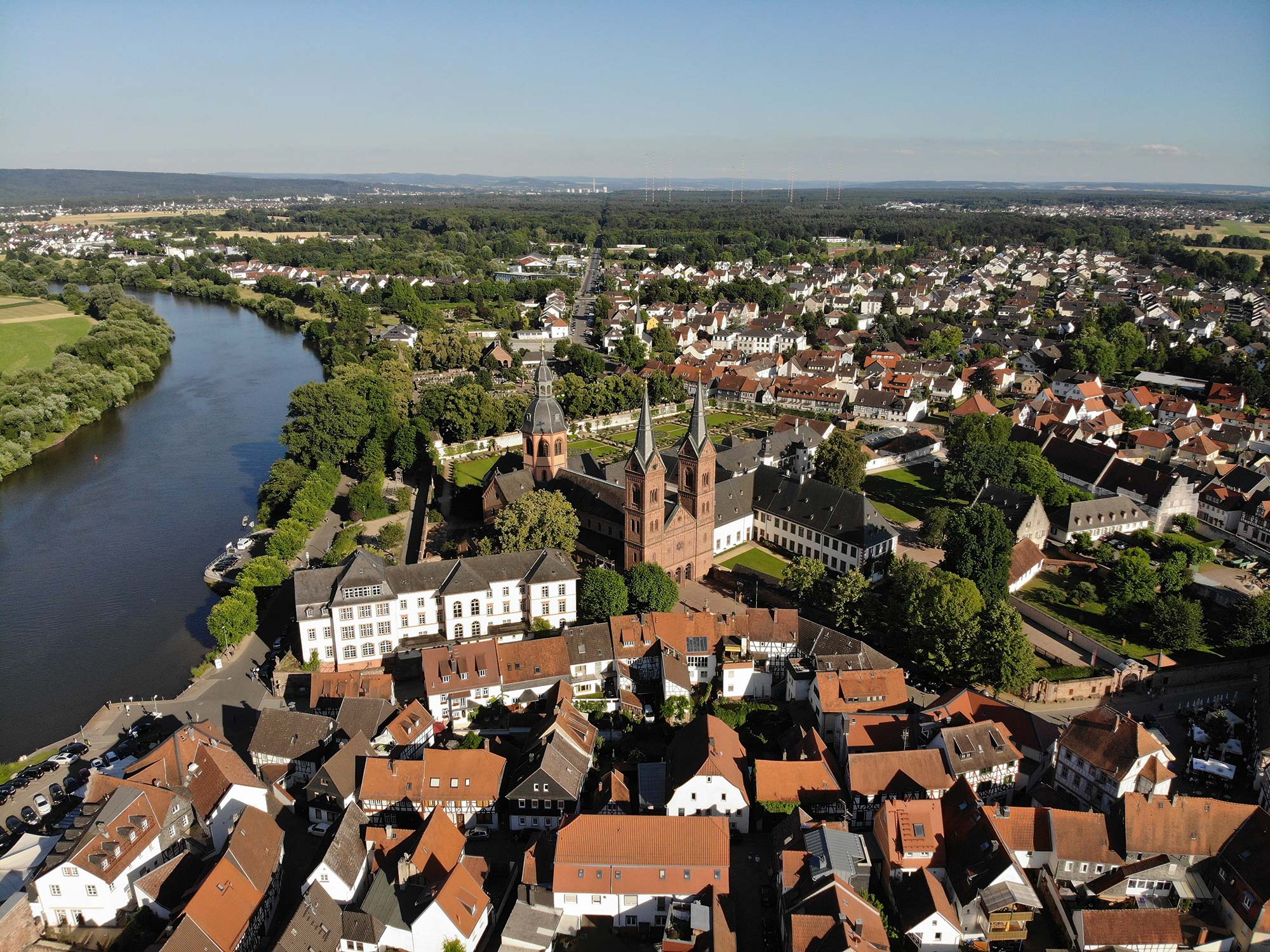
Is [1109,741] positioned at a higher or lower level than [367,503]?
higher

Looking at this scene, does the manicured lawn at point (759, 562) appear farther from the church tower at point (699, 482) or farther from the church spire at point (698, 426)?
the church spire at point (698, 426)

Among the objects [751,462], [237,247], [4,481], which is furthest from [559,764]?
[237,247]

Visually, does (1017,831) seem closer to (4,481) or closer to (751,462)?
(751,462)

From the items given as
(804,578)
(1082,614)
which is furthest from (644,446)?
(1082,614)

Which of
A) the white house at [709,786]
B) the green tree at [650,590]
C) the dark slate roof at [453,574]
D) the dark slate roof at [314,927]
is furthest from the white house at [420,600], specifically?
the dark slate roof at [314,927]

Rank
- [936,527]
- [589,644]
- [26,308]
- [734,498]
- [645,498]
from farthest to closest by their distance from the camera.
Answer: [26,308], [734,498], [936,527], [645,498], [589,644]

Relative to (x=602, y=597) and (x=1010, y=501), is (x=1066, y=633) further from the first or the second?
(x=602, y=597)
